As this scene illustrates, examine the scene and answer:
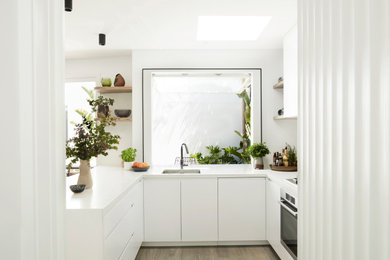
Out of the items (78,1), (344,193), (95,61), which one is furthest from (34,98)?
(95,61)

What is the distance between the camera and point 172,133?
5.31 metres

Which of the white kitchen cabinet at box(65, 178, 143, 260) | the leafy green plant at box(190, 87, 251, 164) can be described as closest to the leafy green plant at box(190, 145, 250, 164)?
the leafy green plant at box(190, 87, 251, 164)

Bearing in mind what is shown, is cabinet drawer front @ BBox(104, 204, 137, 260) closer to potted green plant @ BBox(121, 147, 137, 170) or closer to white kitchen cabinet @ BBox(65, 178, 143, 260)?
white kitchen cabinet @ BBox(65, 178, 143, 260)

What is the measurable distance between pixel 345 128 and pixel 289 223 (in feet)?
5.83

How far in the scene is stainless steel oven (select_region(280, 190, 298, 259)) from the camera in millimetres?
2146

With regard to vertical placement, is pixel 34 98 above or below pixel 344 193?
above

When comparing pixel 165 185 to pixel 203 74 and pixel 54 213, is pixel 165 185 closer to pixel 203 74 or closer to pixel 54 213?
pixel 203 74

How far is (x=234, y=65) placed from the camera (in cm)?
348

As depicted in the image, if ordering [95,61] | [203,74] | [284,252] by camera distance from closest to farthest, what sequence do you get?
[284,252] < [203,74] < [95,61]

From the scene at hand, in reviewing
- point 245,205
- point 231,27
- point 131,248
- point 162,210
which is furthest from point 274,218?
point 231,27

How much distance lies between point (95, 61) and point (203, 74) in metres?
1.61

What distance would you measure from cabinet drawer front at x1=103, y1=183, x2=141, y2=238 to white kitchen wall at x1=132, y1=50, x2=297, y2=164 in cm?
99

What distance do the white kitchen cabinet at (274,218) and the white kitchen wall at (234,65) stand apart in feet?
2.40

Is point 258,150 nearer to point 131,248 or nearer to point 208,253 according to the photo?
point 208,253
